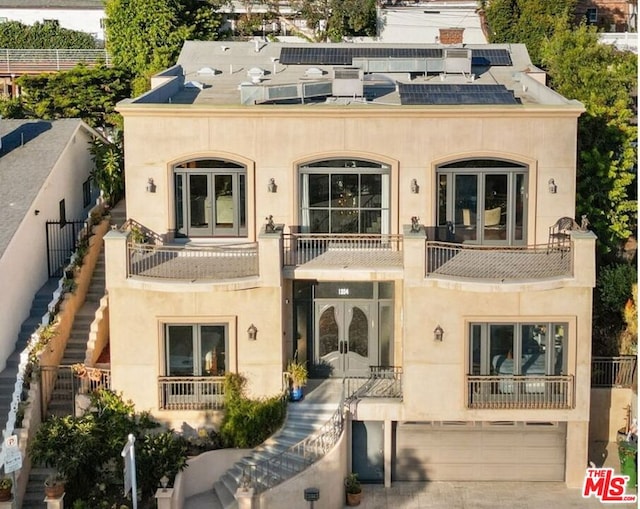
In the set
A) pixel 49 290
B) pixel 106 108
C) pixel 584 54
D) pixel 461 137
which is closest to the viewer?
pixel 461 137

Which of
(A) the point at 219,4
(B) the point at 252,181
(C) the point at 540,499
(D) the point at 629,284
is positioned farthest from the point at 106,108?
(C) the point at 540,499

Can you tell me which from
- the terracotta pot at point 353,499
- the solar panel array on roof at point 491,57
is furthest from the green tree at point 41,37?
the terracotta pot at point 353,499

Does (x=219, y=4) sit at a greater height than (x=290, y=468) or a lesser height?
greater

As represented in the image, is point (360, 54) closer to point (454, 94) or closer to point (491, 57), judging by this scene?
point (491, 57)

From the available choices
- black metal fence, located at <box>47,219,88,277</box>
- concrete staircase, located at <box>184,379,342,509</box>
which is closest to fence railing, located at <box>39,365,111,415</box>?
concrete staircase, located at <box>184,379,342,509</box>

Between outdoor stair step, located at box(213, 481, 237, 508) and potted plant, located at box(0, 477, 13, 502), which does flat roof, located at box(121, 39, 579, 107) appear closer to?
outdoor stair step, located at box(213, 481, 237, 508)

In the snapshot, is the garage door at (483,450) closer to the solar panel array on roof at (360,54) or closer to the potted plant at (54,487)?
the potted plant at (54,487)

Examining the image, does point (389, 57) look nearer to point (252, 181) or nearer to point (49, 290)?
point (252, 181)
